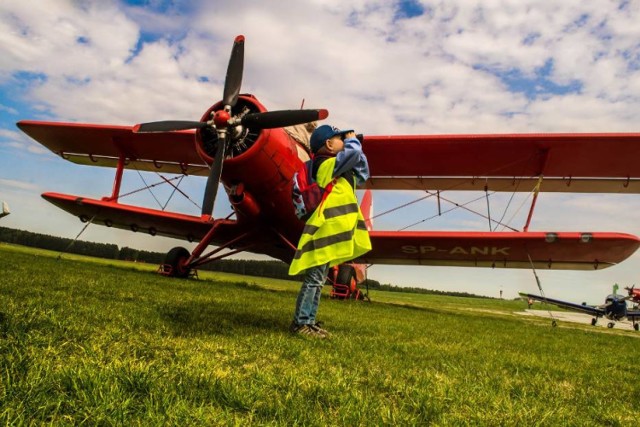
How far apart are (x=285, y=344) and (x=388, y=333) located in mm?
1650

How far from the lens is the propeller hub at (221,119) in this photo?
632 centimetres

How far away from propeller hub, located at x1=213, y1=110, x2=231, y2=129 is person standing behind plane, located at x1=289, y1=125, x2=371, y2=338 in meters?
3.21

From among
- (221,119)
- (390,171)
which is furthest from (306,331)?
(390,171)

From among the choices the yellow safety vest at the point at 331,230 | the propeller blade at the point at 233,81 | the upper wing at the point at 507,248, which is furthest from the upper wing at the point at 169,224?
the yellow safety vest at the point at 331,230

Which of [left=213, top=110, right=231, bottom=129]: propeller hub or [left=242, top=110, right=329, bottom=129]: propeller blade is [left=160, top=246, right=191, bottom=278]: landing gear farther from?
[left=242, top=110, right=329, bottom=129]: propeller blade

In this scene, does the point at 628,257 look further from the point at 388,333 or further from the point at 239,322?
the point at 239,322

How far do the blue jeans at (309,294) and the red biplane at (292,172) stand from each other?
3006 millimetres

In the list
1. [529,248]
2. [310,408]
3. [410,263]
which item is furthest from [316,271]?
[410,263]

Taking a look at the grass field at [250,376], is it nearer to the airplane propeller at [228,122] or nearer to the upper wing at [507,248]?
the airplane propeller at [228,122]

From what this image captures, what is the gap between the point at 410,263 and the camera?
11391 mm

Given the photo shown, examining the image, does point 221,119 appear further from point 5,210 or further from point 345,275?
point 345,275

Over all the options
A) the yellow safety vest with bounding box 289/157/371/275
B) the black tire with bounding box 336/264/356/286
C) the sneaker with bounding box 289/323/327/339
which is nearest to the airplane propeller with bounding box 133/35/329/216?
the yellow safety vest with bounding box 289/157/371/275

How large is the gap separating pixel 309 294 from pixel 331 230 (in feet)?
2.03

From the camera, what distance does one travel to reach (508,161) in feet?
30.6
